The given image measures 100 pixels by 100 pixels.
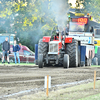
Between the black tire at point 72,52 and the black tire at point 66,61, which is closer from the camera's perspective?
the black tire at point 66,61

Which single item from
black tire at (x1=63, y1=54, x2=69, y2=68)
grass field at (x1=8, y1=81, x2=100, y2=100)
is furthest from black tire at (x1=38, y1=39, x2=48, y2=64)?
grass field at (x1=8, y1=81, x2=100, y2=100)

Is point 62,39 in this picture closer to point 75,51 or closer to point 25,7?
point 75,51

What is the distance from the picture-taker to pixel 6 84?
433 inches

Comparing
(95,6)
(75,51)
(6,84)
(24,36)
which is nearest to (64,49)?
(75,51)

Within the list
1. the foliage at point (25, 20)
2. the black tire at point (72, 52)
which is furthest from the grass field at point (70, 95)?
the foliage at point (25, 20)

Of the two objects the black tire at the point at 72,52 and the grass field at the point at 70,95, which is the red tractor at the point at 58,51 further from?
the grass field at the point at 70,95

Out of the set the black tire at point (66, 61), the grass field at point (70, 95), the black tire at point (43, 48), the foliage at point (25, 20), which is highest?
the foliage at point (25, 20)

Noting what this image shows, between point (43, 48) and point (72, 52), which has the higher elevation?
point (43, 48)

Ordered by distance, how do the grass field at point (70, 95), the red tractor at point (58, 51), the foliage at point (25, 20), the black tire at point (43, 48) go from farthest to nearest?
1. the foliage at point (25, 20)
2. the black tire at point (43, 48)
3. the red tractor at point (58, 51)
4. the grass field at point (70, 95)

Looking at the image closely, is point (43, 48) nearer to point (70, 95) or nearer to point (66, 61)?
point (66, 61)

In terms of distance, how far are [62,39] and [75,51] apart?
1616 millimetres

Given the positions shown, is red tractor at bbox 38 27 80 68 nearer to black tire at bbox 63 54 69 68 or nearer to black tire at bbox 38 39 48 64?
black tire at bbox 38 39 48 64

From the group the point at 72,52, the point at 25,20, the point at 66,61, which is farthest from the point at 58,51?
the point at 25,20

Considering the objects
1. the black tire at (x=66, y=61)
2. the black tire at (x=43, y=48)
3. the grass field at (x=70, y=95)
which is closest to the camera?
the grass field at (x=70, y=95)
